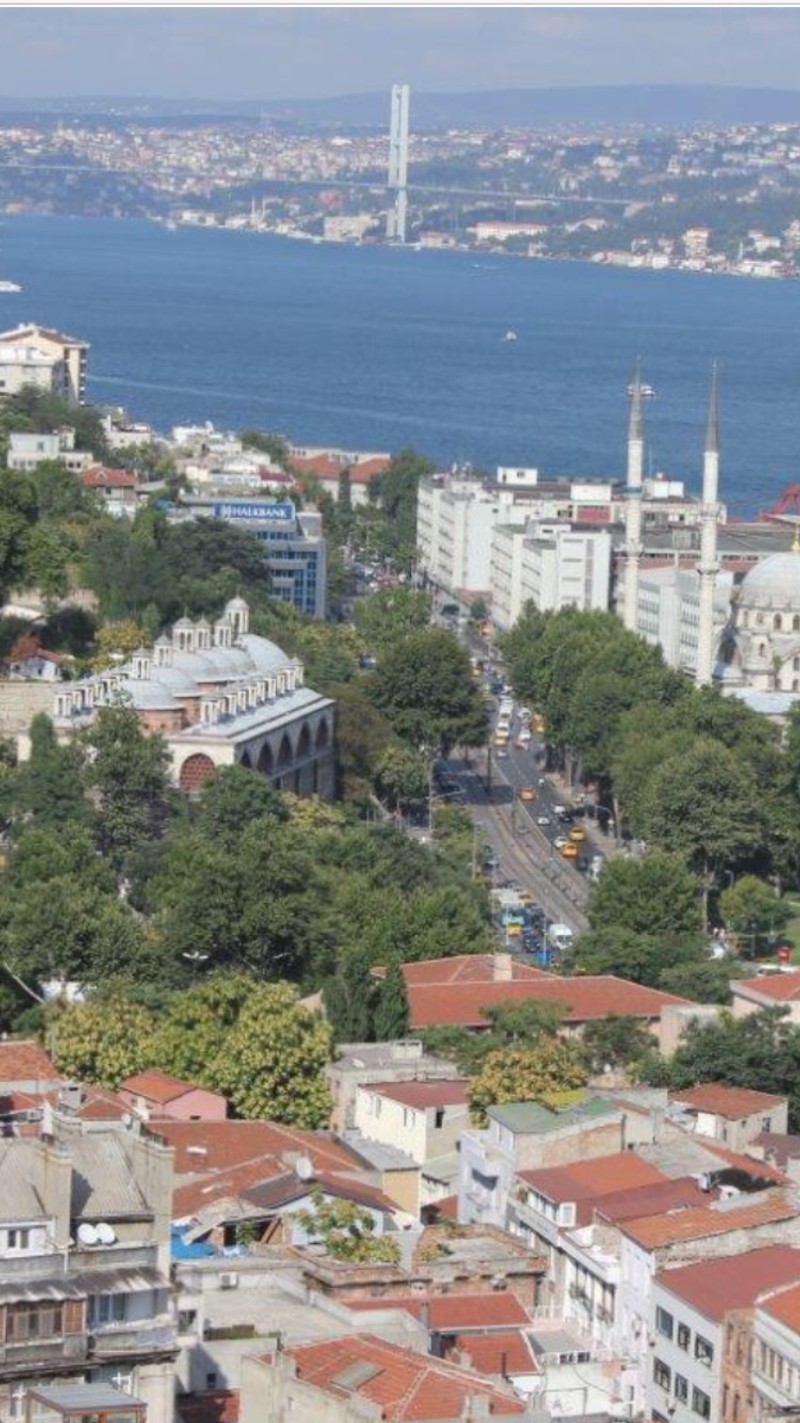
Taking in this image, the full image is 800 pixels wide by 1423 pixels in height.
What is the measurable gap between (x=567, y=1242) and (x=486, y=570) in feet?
155

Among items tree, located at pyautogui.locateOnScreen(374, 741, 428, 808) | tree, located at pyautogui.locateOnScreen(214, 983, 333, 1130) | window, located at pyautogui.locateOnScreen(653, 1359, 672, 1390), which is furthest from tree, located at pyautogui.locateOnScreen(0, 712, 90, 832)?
window, located at pyautogui.locateOnScreen(653, 1359, 672, 1390)

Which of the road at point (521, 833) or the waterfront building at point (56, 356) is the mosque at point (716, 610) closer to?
the road at point (521, 833)

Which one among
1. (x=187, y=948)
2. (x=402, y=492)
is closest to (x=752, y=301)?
(x=402, y=492)

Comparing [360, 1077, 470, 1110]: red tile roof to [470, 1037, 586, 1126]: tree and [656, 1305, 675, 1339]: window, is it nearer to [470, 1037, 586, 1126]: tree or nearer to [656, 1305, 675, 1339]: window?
[470, 1037, 586, 1126]: tree

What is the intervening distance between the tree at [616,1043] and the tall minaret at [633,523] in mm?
28247

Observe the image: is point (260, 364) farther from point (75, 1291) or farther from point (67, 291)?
point (75, 1291)

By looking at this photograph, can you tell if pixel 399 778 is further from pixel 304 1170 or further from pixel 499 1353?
pixel 499 1353

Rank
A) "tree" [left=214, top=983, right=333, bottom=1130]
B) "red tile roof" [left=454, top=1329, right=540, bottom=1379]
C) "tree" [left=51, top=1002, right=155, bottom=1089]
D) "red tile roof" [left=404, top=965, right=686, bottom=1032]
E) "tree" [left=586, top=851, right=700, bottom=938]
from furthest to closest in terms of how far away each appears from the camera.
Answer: "tree" [left=586, top=851, right=700, bottom=938], "red tile roof" [left=404, top=965, right=686, bottom=1032], "tree" [left=51, top=1002, right=155, bottom=1089], "tree" [left=214, top=983, right=333, bottom=1130], "red tile roof" [left=454, top=1329, right=540, bottom=1379]

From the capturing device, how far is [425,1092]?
1064 inches

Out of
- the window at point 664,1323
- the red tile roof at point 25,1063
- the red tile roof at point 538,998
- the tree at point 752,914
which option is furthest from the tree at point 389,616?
the window at point 664,1323

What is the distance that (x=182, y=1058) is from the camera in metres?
27.8

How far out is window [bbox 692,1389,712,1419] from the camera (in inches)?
773

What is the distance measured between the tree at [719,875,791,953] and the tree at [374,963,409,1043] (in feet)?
29.6

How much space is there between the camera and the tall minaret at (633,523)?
60375mm
